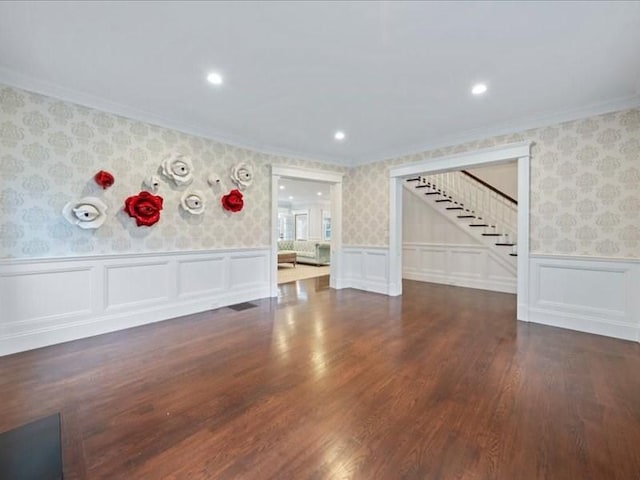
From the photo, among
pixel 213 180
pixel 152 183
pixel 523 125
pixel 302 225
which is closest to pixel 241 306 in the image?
pixel 213 180

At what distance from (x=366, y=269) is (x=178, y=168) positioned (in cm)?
379

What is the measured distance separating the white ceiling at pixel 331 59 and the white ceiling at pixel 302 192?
520cm

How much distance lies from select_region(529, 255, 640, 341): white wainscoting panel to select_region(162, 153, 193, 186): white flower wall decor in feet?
15.6

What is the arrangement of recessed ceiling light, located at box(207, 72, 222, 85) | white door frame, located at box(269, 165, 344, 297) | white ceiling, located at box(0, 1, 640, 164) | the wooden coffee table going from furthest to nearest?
the wooden coffee table → white door frame, located at box(269, 165, 344, 297) → recessed ceiling light, located at box(207, 72, 222, 85) → white ceiling, located at box(0, 1, 640, 164)

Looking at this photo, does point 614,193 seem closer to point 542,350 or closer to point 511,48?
point 542,350

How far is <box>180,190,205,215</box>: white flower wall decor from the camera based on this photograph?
4121mm

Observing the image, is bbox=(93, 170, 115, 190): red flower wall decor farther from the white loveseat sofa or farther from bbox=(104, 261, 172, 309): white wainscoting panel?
the white loveseat sofa

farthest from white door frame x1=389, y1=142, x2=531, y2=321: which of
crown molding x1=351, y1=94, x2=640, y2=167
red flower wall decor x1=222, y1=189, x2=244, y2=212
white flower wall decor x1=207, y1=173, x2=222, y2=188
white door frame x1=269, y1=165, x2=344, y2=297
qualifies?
white flower wall decor x1=207, y1=173, x2=222, y2=188

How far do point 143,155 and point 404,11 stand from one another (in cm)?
336

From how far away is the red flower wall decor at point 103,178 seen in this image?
3375mm

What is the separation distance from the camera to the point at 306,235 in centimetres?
1448

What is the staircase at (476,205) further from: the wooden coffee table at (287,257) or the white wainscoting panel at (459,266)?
the wooden coffee table at (287,257)

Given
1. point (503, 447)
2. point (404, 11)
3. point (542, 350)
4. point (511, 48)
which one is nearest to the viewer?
point (503, 447)

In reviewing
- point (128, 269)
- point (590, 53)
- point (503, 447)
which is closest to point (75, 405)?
point (128, 269)
